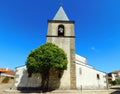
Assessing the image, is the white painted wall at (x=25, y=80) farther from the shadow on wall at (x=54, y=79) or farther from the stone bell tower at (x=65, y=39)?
the stone bell tower at (x=65, y=39)

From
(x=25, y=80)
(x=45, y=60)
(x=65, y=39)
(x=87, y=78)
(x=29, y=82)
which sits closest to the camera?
(x=45, y=60)

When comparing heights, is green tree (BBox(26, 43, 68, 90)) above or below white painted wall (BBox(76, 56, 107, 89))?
above

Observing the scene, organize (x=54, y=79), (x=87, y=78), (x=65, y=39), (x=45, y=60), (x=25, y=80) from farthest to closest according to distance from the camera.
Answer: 1. (x=65, y=39)
2. (x=87, y=78)
3. (x=25, y=80)
4. (x=54, y=79)
5. (x=45, y=60)

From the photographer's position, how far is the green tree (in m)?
16.5

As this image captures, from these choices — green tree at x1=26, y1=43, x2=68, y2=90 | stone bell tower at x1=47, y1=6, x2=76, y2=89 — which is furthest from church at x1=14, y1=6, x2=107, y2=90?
green tree at x1=26, y1=43, x2=68, y2=90

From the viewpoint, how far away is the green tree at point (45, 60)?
16547mm

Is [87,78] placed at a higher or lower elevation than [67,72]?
lower

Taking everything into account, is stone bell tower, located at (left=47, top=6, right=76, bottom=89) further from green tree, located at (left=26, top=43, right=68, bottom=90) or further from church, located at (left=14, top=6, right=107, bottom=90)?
green tree, located at (left=26, top=43, right=68, bottom=90)

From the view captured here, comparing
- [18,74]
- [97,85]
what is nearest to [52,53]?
[18,74]

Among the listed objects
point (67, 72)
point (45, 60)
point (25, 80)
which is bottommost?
point (25, 80)

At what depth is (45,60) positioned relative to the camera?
16703 millimetres

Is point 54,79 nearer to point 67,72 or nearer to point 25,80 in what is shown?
point 67,72

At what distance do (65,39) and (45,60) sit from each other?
19.7 ft

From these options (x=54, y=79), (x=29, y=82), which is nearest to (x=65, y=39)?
(x=54, y=79)
